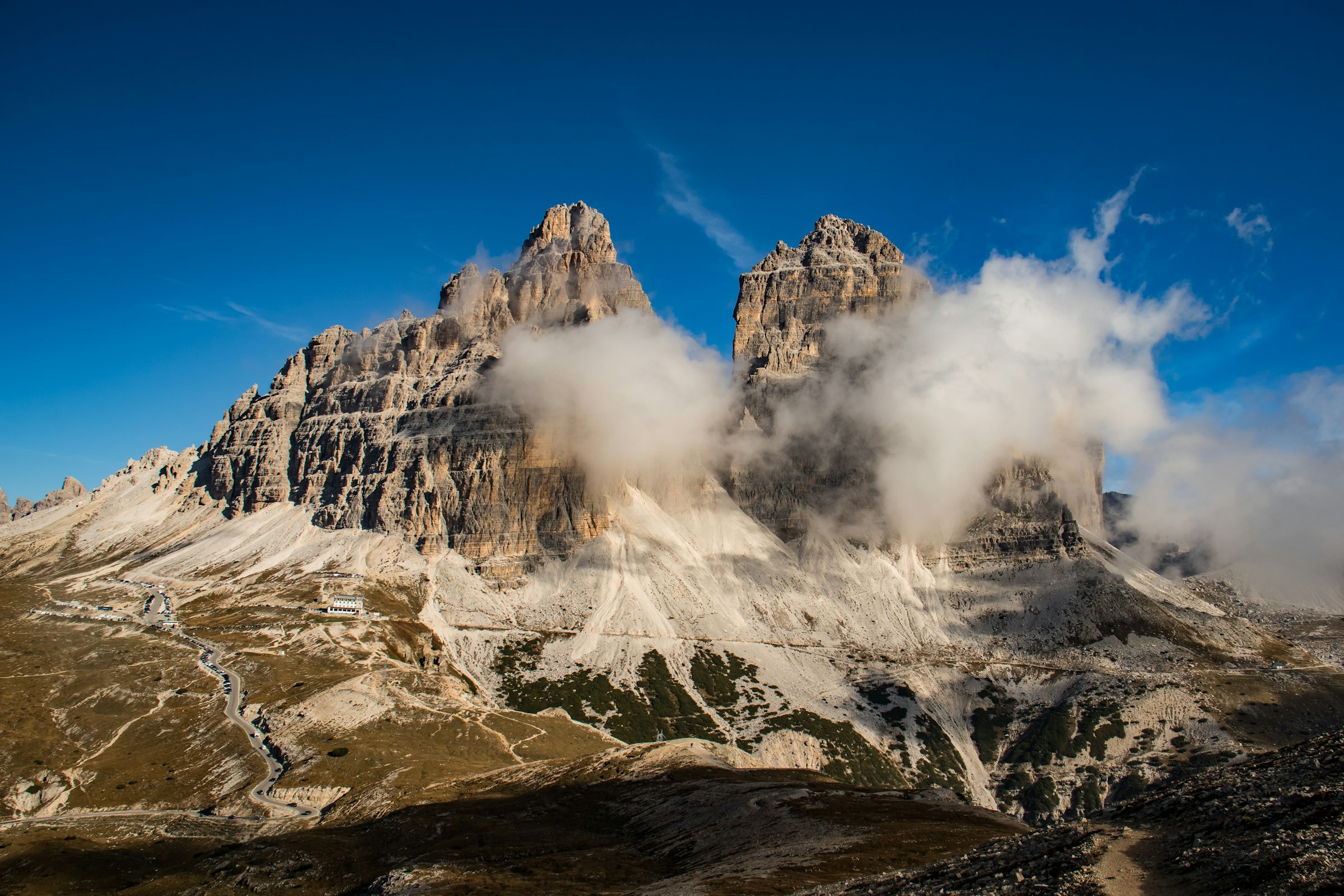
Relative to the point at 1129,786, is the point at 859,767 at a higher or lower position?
higher

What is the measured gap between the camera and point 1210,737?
189875mm

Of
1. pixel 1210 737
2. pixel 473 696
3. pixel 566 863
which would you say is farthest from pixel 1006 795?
pixel 566 863

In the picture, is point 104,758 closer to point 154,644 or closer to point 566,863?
point 154,644

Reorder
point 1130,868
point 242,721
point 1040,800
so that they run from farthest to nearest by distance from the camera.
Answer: point 1040,800
point 242,721
point 1130,868

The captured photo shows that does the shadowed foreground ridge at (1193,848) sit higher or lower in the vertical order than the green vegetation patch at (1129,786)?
higher

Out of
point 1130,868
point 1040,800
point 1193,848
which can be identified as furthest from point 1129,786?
point 1130,868

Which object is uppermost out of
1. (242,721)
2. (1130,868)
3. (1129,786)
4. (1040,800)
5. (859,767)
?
(242,721)

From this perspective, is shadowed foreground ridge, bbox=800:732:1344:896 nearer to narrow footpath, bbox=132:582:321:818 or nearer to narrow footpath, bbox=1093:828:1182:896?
narrow footpath, bbox=1093:828:1182:896

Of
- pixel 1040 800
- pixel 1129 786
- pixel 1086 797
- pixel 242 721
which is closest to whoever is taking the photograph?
pixel 242 721

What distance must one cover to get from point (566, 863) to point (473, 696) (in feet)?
425

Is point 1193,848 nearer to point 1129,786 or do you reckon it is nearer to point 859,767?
point 859,767

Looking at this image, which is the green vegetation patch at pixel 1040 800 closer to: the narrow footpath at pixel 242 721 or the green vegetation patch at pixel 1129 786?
the green vegetation patch at pixel 1129 786

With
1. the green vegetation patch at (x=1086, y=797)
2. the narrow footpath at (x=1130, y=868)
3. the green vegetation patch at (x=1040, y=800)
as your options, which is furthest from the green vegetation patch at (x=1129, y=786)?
the narrow footpath at (x=1130, y=868)

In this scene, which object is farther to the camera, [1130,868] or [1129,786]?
[1129,786]
